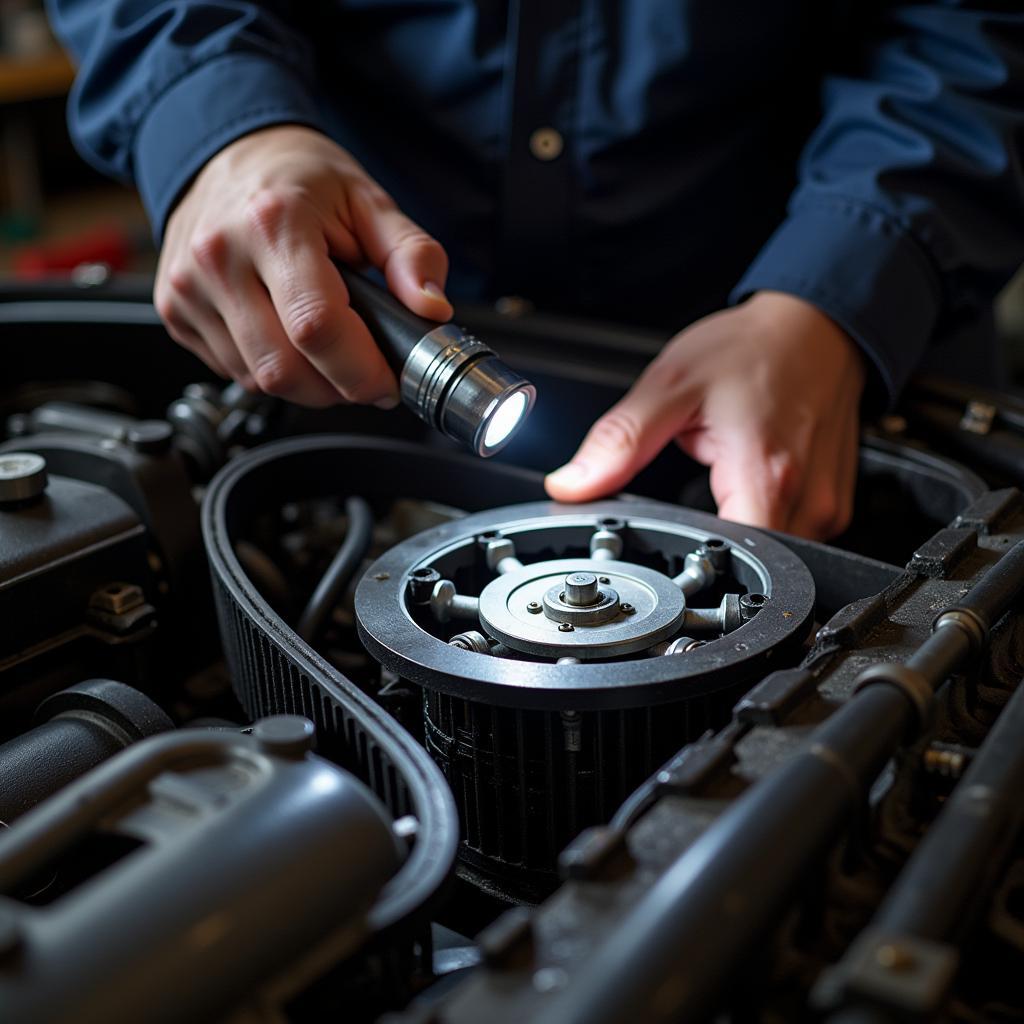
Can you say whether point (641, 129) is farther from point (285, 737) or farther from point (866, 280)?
point (285, 737)

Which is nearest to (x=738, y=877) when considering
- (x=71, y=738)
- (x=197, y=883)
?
(x=197, y=883)

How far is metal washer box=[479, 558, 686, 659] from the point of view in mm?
571

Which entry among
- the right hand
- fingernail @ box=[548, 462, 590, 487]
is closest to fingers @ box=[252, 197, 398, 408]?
the right hand

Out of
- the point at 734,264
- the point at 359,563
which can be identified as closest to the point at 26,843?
the point at 359,563

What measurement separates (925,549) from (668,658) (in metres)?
0.17

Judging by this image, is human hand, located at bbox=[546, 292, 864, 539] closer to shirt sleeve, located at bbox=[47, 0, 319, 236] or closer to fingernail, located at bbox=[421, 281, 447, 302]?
fingernail, located at bbox=[421, 281, 447, 302]

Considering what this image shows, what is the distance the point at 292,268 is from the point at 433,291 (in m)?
0.09

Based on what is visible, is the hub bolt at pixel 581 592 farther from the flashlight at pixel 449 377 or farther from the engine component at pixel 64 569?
the engine component at pixel 64 569

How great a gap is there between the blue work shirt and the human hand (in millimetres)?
38

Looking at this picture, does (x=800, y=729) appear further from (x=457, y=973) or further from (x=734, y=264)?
(x=734, y=264)

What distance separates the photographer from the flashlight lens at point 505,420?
71cm

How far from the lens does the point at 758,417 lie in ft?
2.78

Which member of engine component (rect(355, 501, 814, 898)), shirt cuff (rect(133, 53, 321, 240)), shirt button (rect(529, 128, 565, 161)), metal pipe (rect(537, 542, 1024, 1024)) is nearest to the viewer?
metal pipe (rect(537, 542, 1024, 1024))

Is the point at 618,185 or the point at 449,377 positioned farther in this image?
the point at 618,185
